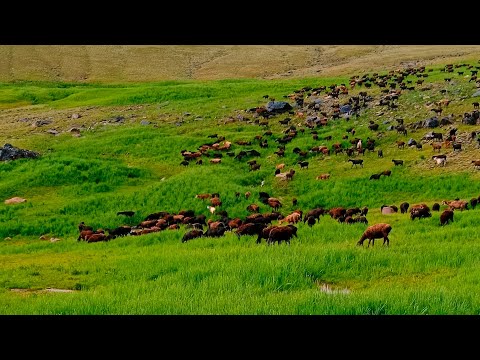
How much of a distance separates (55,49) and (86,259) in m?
116

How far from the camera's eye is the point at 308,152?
31.9m

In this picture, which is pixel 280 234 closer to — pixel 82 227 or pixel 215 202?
pixel 215 202

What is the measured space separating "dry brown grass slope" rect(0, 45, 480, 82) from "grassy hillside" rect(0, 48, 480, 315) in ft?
103

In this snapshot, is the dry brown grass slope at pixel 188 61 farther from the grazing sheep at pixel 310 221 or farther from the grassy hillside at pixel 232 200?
the grazing sheep at pixel 310 221

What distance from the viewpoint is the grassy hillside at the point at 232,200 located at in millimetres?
8719

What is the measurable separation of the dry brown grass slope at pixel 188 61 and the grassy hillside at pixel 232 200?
31349 millimetres

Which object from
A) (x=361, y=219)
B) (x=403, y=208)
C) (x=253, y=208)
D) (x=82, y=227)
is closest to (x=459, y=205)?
(x=403, y=208)

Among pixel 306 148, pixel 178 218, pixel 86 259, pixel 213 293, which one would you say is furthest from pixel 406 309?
pixel 306 148

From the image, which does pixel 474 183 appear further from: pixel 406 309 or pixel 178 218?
pixel 406 309

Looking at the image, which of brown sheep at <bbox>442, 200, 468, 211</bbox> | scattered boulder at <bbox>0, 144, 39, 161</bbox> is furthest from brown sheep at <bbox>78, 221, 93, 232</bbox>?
brown sheep at <bbox>442, 200, 468, 211</bbox>

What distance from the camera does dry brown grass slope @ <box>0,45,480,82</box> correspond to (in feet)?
281

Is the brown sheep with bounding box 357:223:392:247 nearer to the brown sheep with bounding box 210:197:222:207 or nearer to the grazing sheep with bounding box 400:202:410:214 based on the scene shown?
the grazing sheep with bounding box 400:202:410:214

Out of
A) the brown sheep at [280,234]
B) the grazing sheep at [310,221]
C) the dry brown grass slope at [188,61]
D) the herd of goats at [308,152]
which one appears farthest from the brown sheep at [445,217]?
the dry brown grass slope at [188,61]

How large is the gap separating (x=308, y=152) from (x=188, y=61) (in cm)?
8277
